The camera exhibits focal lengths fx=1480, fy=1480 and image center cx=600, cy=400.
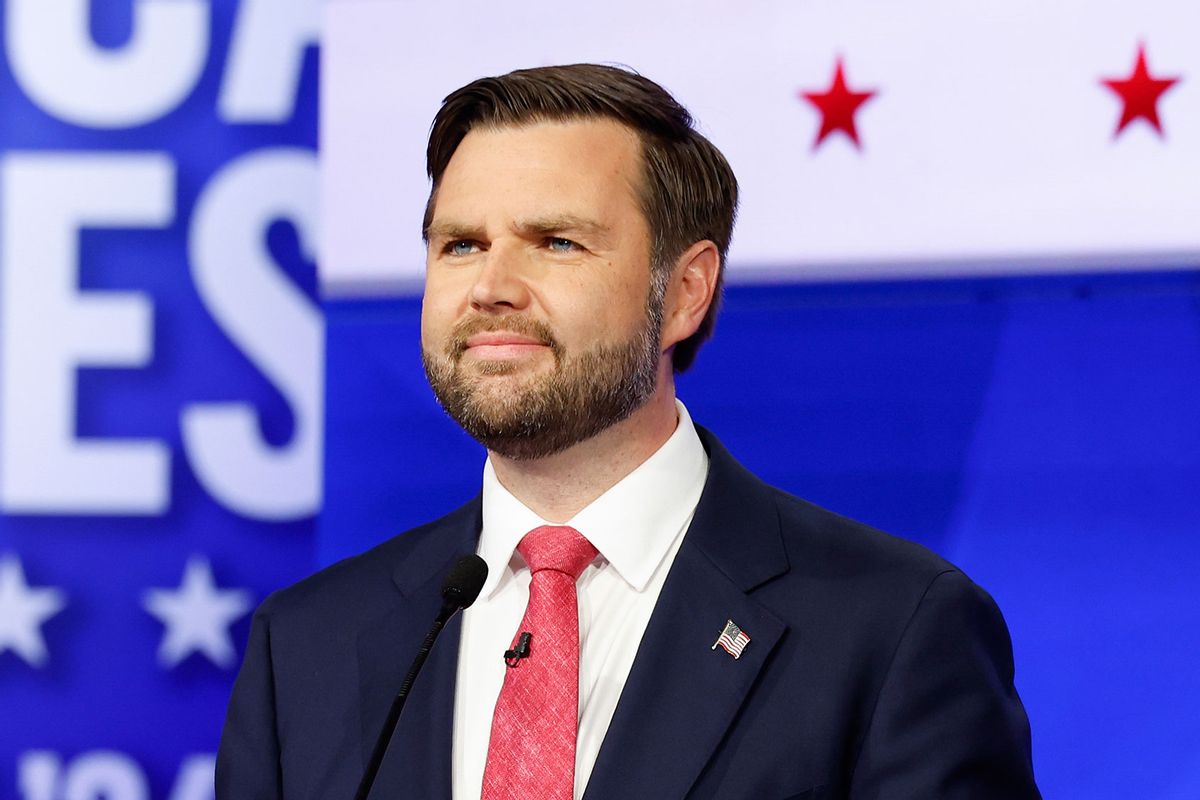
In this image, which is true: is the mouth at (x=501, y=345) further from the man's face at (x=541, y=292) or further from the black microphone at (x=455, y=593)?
the black microphone at (x=455, y=593)

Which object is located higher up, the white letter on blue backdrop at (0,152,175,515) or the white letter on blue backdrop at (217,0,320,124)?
the white letter on blue backdrop at (217,0,320,124)

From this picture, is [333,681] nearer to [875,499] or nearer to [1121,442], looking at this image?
[875,499]

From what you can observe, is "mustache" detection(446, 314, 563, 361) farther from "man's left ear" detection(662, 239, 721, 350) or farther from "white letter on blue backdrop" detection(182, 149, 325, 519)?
"white letter on blue backdrop" detection(182, 149, 325, 519)

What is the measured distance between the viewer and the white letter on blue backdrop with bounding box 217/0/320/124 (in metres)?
2.91

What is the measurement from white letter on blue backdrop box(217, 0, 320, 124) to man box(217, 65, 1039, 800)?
0.87 m

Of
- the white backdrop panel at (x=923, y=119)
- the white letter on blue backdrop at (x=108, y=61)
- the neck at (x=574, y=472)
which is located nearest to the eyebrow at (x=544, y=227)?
the neck at (x=574, y=472)

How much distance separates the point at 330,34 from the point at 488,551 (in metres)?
1.32

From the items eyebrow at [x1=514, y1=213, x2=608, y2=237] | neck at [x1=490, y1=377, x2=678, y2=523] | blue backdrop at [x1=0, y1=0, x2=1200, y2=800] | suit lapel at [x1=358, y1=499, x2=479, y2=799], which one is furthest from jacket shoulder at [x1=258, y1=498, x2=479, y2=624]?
blue backdrop at [x1=0, y1=0, x2=1200, y2=800]

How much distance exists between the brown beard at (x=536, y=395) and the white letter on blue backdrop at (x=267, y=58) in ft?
3.88

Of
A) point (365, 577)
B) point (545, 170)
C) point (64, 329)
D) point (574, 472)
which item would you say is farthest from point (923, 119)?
point (64, 329)

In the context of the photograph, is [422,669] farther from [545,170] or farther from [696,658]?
[545,170]

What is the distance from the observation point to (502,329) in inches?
73.3

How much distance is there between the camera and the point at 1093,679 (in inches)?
99.1

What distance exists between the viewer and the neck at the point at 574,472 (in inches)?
76.4
